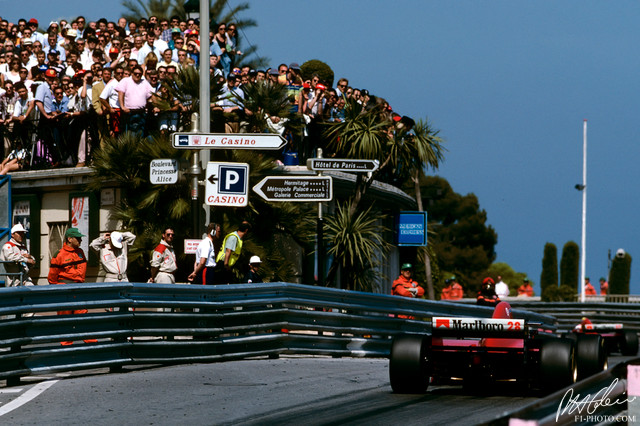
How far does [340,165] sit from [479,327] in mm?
5873

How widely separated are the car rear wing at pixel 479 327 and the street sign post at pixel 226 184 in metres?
5.39

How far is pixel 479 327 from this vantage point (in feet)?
37.7

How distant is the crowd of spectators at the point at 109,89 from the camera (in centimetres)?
2075

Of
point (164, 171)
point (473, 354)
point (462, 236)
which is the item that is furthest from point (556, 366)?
point (462, 236)

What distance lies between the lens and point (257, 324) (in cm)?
1477

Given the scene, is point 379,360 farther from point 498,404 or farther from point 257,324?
point 498,404

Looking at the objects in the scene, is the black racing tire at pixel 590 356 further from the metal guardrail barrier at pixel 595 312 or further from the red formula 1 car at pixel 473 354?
the metal guardrail barrier at pixel 595 312

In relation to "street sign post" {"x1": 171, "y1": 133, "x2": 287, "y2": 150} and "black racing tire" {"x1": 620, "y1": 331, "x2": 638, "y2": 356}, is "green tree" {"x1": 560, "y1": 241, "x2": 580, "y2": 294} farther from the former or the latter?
"street sign post" {"x1": 171, "y1": 133, "x2": 287, "y2": 150}

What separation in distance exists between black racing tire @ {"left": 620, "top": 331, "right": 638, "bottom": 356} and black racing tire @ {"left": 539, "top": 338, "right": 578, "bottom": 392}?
12.4m

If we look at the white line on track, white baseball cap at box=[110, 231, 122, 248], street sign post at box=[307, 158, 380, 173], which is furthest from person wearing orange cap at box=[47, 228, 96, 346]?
street sign post at box=[307, 158, 380, 173]

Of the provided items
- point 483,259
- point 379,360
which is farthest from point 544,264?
point 379,360

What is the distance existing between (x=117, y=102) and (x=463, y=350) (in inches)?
461

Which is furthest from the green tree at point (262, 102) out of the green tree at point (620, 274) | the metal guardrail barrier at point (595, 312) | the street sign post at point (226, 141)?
the green tree at point (620, 274)

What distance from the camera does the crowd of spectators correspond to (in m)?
20.8
